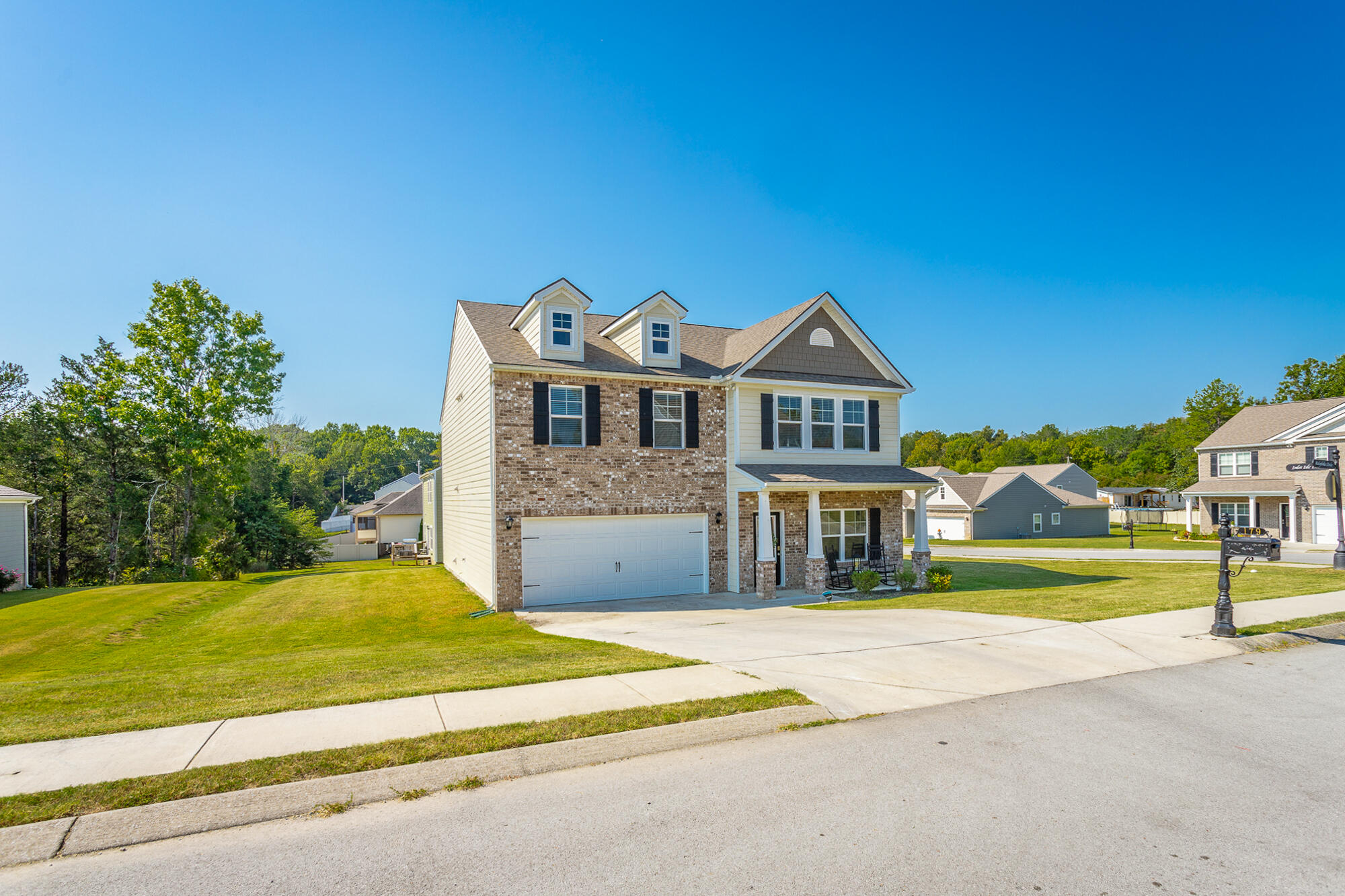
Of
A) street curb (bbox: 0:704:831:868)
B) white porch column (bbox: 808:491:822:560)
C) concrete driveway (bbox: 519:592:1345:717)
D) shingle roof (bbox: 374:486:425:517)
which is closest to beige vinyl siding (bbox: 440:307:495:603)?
concrete driveway (bbox: 519:592:1345:717)

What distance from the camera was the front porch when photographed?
17.6m

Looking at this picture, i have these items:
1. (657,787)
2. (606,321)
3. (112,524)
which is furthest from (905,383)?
(112,524)

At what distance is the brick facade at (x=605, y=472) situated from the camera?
1600 centimetres

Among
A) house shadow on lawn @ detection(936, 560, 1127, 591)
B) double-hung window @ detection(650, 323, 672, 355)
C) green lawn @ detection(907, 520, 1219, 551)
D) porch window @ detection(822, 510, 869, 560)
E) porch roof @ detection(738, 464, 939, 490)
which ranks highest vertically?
double-hung window @ detection(650, 323, 672, 355)

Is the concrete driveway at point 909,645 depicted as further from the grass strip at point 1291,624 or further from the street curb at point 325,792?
the street curb at point 325,792

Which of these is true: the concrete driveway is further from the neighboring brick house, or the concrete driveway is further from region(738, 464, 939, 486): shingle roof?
the neighboring brick house

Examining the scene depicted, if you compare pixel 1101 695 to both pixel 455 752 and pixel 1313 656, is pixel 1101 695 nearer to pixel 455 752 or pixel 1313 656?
pixel 1313 656

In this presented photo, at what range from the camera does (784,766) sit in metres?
5.52

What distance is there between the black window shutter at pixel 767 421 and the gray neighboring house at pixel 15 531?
2410cm

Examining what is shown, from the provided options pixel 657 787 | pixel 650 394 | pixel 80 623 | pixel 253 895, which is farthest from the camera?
pixel 650 394

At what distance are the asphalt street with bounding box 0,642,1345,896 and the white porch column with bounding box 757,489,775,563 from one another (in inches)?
429

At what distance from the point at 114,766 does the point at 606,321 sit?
1730 cm

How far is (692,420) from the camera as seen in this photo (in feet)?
59.4

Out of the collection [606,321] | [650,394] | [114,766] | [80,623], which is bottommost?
[80,623]
